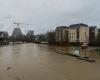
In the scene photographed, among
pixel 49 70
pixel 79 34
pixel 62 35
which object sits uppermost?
pixel 79 34

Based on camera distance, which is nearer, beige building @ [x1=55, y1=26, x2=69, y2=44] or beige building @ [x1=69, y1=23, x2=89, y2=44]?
beige building @ [x1=69, y1=23, x2=89, y2=44]

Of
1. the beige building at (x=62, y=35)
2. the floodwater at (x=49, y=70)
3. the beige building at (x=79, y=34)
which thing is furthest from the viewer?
the beige building at (x=62, y=35)

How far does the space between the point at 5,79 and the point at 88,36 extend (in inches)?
3048

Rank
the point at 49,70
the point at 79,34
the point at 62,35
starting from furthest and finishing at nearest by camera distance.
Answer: the point at 62,35
the point at 79,34
the point at 49,70

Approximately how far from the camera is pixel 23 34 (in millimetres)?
193250

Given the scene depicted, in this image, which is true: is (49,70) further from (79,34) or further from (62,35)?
(62,35)

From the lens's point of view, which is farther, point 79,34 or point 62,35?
point 62,35

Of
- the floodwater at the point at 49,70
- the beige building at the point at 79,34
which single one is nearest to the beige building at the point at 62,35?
the beige building at the point at 79,34

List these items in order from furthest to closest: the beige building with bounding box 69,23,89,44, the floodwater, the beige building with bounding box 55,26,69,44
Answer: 1. the beige building with bounding box 55,26,69,44
2. the beige building with bounding box 69,23,89,44
3. the floodwater

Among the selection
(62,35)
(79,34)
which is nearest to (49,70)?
(79,34)

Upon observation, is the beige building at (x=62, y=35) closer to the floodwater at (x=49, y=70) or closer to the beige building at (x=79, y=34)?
the beige building at (x=79, y=34)

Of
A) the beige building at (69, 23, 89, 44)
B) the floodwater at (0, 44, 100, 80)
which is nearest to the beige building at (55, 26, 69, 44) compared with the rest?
the beige building at (69, 23, 89, 44)

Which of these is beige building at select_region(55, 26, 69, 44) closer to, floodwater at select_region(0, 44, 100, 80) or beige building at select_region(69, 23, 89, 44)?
beige building at select_region(69, 23, 89, 44)

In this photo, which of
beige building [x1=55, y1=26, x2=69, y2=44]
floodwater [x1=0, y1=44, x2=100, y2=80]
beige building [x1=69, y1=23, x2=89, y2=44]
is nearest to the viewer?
floodwater [x1=0, y1=44, x2=100, y2=80]
